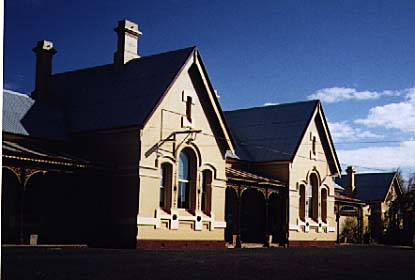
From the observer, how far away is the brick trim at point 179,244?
25.4 metres

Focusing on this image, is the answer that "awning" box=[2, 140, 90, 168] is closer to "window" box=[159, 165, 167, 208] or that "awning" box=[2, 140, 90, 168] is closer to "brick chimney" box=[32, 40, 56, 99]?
"window" box=[159, 165, 167, 208]

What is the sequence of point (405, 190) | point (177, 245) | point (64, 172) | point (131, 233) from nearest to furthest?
point (64, 172)
point (131, 233)
point (177, 245)
point (405, 190)

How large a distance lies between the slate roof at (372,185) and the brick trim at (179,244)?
102 feet

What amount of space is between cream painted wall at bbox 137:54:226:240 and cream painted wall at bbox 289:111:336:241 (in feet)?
25.4

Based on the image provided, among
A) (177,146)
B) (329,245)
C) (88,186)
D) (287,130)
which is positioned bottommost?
(329,245)

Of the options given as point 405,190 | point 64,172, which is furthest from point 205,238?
point 405,190

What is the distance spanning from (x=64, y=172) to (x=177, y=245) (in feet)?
22.5

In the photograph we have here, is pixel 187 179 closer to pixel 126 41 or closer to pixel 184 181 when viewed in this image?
pixel 184 181

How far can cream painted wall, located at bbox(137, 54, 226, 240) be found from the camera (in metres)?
25.8

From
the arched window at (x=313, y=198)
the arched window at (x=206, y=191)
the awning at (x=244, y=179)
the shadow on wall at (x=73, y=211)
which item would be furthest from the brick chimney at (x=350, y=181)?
the shadow on wall at (x=73, y=211)

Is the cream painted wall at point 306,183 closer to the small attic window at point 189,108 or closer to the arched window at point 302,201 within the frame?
the arched window at point 302,201

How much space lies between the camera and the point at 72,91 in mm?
30953

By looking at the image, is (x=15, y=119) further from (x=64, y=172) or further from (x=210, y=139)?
(x=210, y=139)

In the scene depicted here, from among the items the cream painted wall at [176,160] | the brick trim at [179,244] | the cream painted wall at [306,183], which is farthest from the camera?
the cream painted wall at [306,183]
